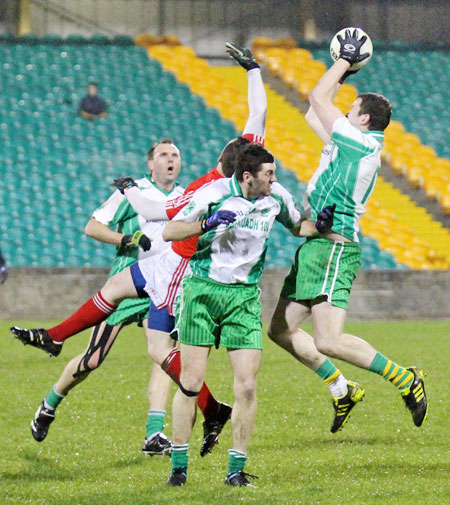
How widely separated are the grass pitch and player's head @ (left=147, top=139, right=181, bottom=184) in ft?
6.06

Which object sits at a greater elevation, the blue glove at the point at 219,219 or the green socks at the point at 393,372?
the blue glove at the point at 219,219

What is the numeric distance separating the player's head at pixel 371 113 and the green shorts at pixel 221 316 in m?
1.31

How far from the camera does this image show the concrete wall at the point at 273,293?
52.9ft

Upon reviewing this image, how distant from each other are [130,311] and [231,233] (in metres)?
1.79

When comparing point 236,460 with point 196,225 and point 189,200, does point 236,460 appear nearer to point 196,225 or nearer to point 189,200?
point 196,225

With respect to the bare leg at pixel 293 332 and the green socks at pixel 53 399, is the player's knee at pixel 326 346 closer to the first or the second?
the bare leg at pixel 293 332

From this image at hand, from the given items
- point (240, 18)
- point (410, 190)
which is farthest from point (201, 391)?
point (240, 18)

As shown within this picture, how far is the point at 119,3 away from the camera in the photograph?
2598cm

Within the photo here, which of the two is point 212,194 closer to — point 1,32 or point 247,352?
point 247,352

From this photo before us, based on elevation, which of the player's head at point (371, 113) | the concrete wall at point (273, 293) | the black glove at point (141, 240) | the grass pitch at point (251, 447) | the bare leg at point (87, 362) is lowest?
the concrete wall at point (273, 293)

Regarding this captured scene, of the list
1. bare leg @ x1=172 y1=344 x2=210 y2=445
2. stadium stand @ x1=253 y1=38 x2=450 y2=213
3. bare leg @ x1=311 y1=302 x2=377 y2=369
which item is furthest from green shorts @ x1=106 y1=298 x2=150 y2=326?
stadium stand @ x1=253 y1=38 x2=450 y2=213

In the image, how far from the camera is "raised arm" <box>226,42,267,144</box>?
6355 millimetres

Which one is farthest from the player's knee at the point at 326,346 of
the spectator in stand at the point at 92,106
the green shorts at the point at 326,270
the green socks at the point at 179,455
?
the spectator in stand at the point at 92,106

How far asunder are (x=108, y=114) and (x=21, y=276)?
7.02 metres
